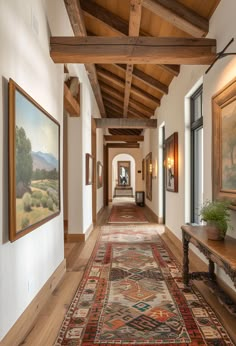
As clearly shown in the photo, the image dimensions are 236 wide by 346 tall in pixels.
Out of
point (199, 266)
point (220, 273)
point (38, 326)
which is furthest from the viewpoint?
point (199, 266)

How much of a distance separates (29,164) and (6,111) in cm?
61

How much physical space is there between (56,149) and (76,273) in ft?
6.28

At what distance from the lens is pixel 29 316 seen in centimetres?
259

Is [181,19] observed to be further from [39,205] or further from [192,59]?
[39,205]

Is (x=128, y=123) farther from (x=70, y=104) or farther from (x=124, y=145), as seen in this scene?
(x=124, y=145)

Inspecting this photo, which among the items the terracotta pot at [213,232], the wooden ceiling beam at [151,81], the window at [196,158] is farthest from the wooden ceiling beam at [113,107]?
the terracotta pot at [213,232]

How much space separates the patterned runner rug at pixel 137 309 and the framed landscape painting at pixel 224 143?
1.27 metres

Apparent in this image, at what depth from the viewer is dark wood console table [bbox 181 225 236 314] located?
2297 millimetres

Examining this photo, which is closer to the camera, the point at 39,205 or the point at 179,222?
the point at 39,205

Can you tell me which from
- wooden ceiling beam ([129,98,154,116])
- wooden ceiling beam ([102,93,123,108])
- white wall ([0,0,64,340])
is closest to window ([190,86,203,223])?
white wall ([0,0,64,340])

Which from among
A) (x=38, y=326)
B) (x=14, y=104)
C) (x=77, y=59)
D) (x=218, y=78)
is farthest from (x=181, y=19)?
(x=38, y=326)

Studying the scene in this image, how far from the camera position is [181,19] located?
3.96 metres

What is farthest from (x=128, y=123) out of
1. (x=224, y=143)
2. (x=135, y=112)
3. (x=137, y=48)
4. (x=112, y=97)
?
(x=224, y=143)

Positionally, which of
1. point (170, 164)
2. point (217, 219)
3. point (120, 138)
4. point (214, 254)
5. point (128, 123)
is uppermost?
point (120, 138)
